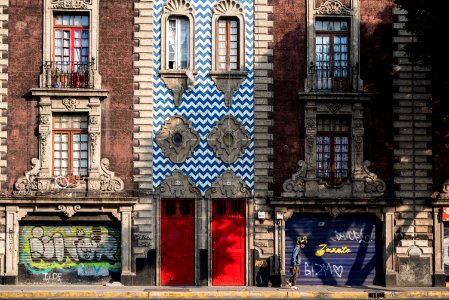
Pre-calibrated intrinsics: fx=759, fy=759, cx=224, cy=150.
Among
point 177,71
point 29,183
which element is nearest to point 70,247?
point 29,183

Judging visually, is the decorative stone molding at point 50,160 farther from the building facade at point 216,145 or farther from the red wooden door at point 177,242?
the red wooden door at point 177,242

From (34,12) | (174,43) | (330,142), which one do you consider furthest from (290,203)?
(34,12)

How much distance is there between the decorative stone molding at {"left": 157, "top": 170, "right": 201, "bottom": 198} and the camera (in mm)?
28109

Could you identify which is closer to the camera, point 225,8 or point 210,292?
point 210,292

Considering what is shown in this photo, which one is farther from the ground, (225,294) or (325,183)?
(325,183)

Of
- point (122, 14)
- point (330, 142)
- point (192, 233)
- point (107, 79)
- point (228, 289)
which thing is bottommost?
point (228, 289)

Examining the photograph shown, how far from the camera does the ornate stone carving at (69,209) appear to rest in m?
27.5

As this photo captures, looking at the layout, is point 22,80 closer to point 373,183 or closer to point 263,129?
point 263,129

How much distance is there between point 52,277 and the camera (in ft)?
91.1

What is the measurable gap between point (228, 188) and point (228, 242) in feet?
6.60

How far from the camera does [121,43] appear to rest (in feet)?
93.0

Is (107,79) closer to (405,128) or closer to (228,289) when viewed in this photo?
(228,289)

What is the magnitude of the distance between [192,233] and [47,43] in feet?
29.1

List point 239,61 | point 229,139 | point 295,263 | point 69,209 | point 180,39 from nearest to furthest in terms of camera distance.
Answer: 1. point 295,263
2. point 69,209
3. point 229,139
4. point 239,61
5. point 180,39
